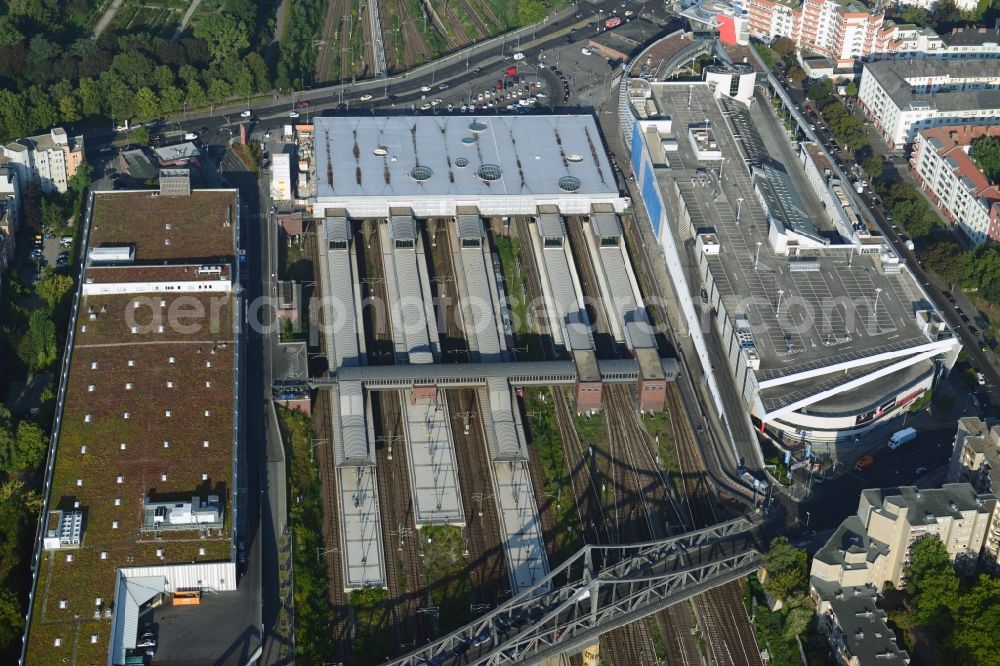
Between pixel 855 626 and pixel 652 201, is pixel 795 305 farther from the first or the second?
pixel 855 626

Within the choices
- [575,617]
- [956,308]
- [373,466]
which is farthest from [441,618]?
[956,308]

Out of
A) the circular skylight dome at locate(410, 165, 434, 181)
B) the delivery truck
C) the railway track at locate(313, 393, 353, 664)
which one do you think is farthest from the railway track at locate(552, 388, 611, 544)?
the circular skylight dome at locate(410, 165, 434, 181)

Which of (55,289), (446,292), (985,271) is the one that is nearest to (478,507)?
(446,292)

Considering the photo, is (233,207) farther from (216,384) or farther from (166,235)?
(216,384)

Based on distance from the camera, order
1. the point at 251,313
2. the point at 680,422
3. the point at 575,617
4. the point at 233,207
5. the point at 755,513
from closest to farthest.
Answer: the point at 575,617 → the point at 755,513 → the point at 680,422 → the point at 251,313 → the point at 233,207

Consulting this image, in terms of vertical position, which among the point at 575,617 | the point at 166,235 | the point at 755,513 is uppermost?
the point at 166,235

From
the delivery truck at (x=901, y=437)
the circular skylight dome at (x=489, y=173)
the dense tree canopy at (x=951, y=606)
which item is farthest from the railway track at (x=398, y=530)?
the delivery truck at (x=901, y=437)

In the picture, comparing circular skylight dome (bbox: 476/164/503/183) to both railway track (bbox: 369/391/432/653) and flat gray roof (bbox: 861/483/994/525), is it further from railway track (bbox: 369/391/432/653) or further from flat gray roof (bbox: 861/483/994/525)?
flat gray roof (bbox: 861/483/994/525)
